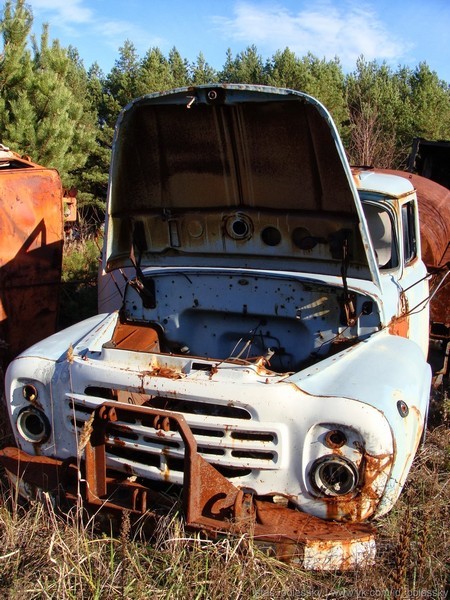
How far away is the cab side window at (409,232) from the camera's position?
4.81 metres

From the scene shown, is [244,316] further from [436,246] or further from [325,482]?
[436,246]

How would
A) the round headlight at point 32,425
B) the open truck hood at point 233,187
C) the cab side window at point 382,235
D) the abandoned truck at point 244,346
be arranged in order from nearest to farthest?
the abandoned truck at point 244,346 < the round headlight at point 32,425 < the open truck hood at point 233,187 < the cab side window at point 382,235

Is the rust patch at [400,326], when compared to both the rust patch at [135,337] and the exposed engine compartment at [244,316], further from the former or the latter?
the rust patch at [135,337]

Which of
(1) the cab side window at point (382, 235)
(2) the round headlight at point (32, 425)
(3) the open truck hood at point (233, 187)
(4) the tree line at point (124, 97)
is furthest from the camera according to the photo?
(4) the tree line at point (124, 97)

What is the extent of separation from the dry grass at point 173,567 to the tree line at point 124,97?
8.63 m

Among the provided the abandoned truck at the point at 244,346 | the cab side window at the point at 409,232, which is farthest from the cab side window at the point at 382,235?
the cab side window at the point at 409,232

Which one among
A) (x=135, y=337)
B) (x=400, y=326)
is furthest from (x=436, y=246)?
(x=135, y=337)

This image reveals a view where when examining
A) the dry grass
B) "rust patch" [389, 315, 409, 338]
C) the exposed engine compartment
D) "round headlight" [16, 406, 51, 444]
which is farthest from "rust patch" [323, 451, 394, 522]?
"round headlight" [16, 406, 51, 444]

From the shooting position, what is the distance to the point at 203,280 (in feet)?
14.9

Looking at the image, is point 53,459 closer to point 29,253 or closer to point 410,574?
point 410,574

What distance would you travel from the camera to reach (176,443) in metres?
3.25

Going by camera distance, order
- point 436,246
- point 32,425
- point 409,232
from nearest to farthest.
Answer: point 32,425 → point 409,232 → point 436,246

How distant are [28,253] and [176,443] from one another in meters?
3.64

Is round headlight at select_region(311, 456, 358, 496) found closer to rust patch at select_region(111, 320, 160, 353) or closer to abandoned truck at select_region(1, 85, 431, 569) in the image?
abandoned truck at select_region(1, 85, 431, 569)
